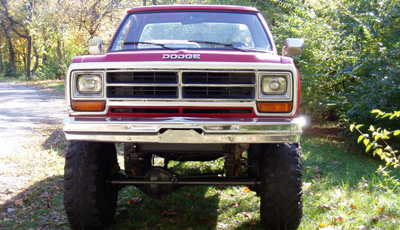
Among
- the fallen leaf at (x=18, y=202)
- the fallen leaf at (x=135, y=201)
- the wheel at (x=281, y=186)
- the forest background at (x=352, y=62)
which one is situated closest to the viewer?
the wheel at (x=281, y=186)

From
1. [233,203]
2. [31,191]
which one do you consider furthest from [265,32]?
[31,191]

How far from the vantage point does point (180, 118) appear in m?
3.31

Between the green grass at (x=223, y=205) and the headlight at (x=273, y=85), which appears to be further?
the green grass at (x=223, y=205)

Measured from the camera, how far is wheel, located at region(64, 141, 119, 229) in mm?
3643

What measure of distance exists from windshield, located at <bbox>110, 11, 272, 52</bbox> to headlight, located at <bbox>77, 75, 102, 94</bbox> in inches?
30.3

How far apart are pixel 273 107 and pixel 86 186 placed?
173cm

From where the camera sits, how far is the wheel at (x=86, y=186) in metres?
3.64

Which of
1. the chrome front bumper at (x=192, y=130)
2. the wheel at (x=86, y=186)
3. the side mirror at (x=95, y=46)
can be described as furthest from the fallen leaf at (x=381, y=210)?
the side mirror at (x=95, y=46)

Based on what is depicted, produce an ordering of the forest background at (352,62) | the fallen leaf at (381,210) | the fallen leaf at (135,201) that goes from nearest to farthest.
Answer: the fallen leaf at (381,210) → the fallen leaf at (135,201) → the forest background at (352,62)

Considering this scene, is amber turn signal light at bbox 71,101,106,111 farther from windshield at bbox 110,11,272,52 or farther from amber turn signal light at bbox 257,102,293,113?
amber turn signal light at bbox 257,102,293,113

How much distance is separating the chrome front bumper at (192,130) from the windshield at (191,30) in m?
1.09

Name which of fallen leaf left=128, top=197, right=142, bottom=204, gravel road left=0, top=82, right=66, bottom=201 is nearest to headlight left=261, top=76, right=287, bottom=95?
fallen leaf left=128, top=197, right=142, bottom=204

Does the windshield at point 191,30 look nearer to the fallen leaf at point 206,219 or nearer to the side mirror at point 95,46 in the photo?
the side mirror at point 95,46

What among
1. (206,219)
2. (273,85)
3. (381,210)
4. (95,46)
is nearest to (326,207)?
(381,210)
